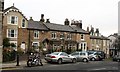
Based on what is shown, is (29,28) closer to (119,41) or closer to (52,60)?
(52,60)

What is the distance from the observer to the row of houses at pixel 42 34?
5016 centimetres

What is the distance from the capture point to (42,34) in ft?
183

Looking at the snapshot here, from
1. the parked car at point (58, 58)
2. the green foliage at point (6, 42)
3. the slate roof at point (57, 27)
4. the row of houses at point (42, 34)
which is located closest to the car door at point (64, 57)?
the parked car at point (58, 58)

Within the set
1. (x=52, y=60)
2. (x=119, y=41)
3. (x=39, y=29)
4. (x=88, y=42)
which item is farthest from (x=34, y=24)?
(x=119, y=41)

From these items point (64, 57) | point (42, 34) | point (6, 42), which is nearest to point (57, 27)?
point (42, 34)

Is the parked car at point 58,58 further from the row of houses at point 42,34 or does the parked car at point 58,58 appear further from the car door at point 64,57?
the row of houses at point 42,34

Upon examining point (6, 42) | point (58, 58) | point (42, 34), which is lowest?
point (58, 58)

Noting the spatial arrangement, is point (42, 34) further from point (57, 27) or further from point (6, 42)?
point (6, 42)

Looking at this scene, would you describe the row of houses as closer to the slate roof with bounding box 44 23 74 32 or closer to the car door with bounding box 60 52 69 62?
the slate roof with bounding box 44 23 74 32

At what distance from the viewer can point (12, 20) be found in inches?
1978

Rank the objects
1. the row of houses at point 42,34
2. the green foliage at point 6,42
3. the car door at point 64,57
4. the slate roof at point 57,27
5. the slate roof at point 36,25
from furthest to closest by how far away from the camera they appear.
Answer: the slate roof at point 57,27 → the slate roof at point 36,25 → the row of houses at point 42,34 → the green foliage at point 6,42 → the car door at point 64,57

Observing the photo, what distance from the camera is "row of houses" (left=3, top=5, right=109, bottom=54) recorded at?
5016 centimetres

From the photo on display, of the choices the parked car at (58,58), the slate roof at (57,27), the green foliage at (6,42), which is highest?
the slate roof at (57,27)

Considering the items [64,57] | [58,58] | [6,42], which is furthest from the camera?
[6,42]
